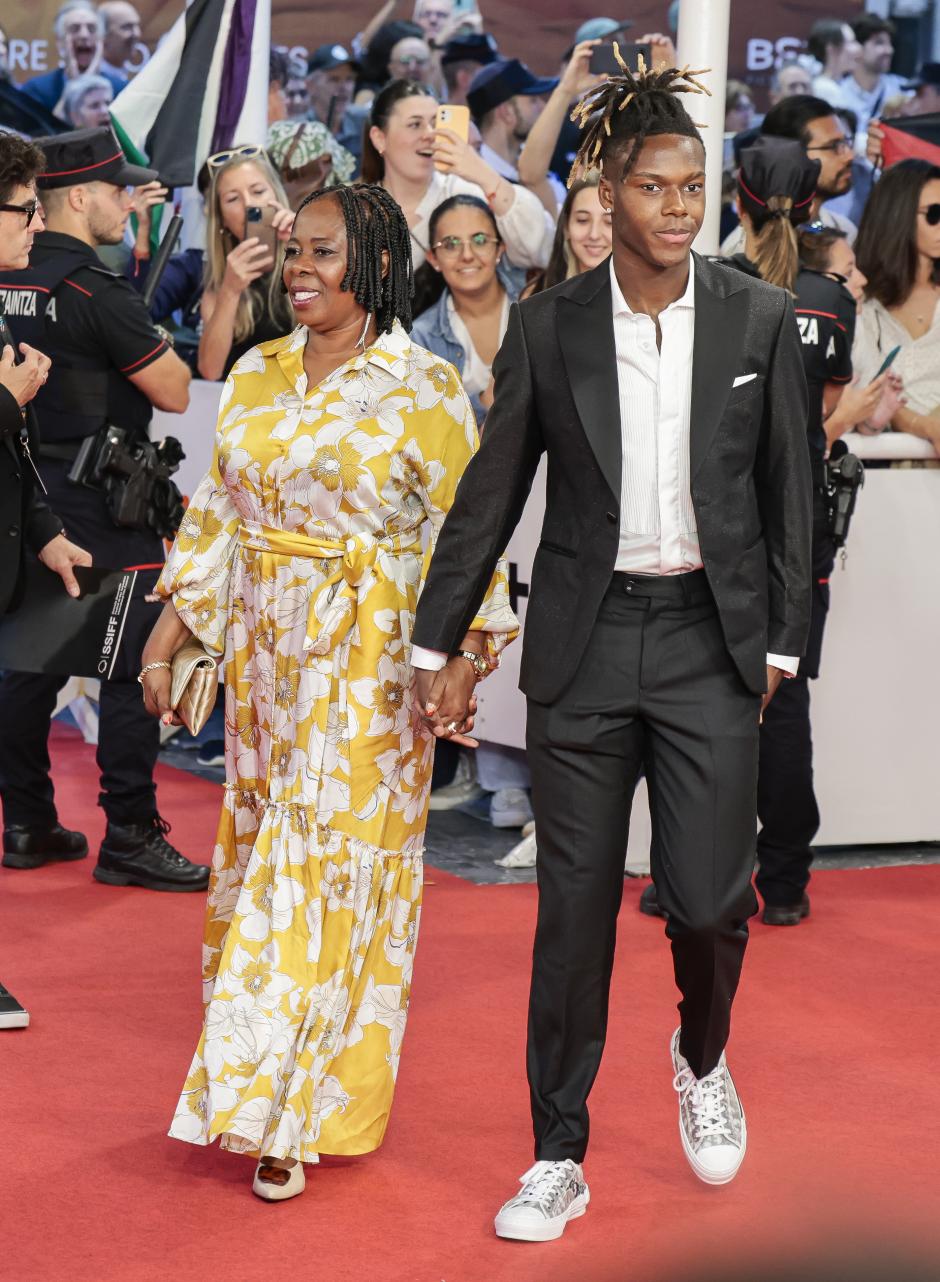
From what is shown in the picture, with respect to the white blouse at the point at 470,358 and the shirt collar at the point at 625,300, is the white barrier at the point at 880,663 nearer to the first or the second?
the white blouse at the point at 470,358

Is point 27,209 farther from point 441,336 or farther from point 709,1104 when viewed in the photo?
point 709,1104

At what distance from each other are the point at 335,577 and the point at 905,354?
11.2 feet

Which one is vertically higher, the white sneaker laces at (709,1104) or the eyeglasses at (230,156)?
the eyeglasses at (230,156)

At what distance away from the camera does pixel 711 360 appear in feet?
9.59

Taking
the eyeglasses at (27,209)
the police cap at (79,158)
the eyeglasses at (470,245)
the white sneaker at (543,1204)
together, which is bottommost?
the white sneaker at (543,1204)

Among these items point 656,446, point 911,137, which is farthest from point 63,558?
point 911,137

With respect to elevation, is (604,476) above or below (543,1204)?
above

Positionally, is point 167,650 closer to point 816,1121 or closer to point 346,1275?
point 346,1275

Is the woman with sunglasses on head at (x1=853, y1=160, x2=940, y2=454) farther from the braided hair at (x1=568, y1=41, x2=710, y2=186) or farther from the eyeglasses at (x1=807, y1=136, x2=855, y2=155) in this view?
the braided hair at (x1=568, y1=41, x2=710, y2=186)

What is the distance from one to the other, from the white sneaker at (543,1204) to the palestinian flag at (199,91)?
5.45 metres

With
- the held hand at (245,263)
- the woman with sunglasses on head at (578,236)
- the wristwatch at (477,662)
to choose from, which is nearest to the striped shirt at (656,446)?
the wristwatch at (477,662)

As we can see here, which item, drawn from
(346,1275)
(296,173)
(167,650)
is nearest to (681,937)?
(346,1275)

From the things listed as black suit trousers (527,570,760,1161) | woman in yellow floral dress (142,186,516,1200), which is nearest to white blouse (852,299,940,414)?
woman in yellow floral dress (142,186,516,1200)

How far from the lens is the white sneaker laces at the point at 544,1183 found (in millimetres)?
3037
